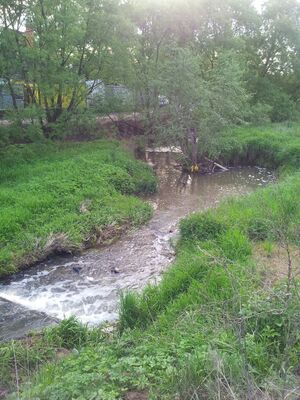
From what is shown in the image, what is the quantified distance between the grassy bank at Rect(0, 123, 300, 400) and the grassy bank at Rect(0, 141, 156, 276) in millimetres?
3260

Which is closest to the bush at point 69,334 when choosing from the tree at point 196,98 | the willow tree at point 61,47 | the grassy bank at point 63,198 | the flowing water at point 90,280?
the flowing water at point 90,280

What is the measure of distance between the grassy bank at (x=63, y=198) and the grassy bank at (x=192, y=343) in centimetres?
326

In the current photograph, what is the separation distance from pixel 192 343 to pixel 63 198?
7.59m

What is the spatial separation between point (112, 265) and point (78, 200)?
3.00 meters

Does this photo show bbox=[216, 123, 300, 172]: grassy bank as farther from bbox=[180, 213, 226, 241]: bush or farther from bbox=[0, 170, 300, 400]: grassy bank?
bbox=[0, 170, 300, 400]: grassy bank

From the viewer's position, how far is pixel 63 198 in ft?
37.2

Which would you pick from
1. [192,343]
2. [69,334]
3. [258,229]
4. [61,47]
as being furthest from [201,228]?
[61,47]

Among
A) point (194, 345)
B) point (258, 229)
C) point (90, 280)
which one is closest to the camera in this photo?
point (194, 345)

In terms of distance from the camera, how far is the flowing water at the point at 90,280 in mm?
7117

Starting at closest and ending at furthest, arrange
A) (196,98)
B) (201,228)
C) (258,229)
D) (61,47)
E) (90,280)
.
A: (90,280) → (258,229) → (201,228) → (61,47) → (196,98)

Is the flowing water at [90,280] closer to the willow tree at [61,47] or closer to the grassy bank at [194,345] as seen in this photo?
the grassy bank at [194,345]

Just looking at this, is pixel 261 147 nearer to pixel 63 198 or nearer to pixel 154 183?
pixel 154 183

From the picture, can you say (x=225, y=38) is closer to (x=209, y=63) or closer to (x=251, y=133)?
(x=209, y=63)

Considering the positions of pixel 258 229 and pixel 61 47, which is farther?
pixel 61 47
